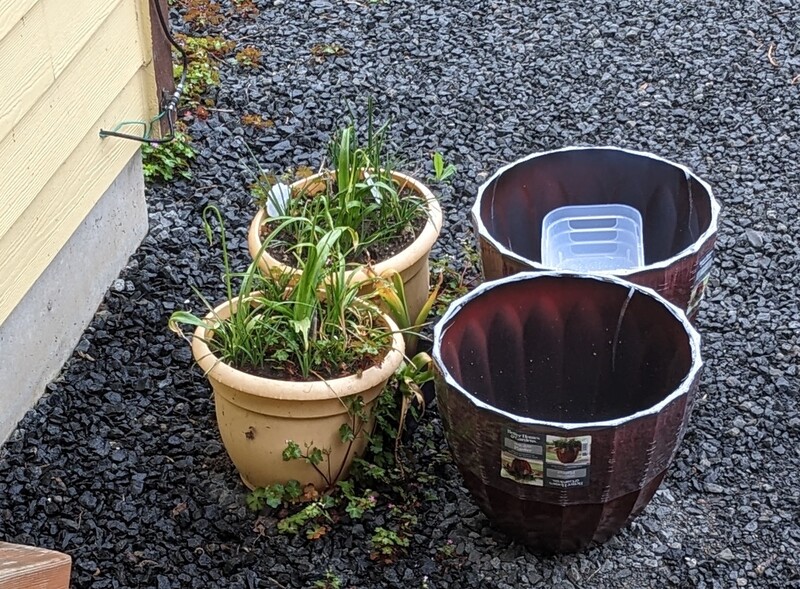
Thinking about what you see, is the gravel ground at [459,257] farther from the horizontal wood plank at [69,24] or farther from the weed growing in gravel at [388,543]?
the horizontal wood plank at [69,24]

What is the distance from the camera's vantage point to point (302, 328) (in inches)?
96.5

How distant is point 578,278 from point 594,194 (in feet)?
1.86

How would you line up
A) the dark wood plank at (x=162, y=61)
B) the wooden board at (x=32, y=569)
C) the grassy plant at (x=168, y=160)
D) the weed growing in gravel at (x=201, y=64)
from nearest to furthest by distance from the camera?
the wooden board at (x=32, y=569) → the dark wood plank at (x=162, y=61) → the grassy plant at (x=168, y=160) → the weed growing in gravel at (x=201, y=64)

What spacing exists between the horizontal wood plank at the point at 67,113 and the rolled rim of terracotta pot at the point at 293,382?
61 cm

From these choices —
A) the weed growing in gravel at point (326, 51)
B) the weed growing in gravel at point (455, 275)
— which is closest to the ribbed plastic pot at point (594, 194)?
the weed growing in gravel at point (455, 275)

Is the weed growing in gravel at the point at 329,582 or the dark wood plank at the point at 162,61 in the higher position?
the dark wood plank at the point at 162,61

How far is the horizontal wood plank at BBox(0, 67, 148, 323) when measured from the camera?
2680 millimetres

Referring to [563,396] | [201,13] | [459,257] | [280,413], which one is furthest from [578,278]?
[201,13]

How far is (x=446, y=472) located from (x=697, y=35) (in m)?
2.81

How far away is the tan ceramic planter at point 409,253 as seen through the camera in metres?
A: 2.77

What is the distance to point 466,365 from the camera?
2.48m

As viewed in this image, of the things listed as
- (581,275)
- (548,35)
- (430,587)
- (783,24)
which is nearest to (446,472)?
(430,587)

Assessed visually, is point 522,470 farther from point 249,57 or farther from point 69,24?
point 249,57

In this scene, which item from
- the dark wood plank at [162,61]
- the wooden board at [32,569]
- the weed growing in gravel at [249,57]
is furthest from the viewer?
the weed growing in gravel at [249,57]
